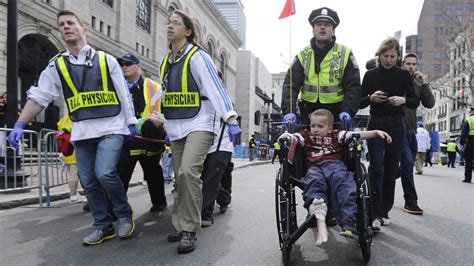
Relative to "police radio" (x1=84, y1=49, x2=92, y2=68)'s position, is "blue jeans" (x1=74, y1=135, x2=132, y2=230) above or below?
below

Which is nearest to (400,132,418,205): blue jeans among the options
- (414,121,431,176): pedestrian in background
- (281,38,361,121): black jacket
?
(281,38,361,121): black jacket

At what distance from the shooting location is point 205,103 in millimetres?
3885

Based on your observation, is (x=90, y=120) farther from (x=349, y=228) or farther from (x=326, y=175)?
(x=349, y=228)

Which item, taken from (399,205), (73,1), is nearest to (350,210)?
(399,205)

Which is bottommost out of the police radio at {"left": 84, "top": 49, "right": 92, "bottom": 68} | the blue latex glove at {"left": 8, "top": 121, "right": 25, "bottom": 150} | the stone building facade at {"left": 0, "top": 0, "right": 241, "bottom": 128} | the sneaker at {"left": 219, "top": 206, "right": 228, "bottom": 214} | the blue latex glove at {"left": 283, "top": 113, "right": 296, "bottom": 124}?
the sneaker at {"left": 219, "top": 206, "right": 228, "bottom": 214}

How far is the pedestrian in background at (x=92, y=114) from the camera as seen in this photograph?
3.77 metres

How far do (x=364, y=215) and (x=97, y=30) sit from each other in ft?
78.4

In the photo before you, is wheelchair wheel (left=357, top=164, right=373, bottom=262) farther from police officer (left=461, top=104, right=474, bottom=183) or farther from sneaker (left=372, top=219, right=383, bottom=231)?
police officer (left=461, top=104, right=474, bottom=183)

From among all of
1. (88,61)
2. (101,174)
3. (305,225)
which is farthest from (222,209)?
(305,225)

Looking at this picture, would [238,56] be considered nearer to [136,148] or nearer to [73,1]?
→ [73,1]

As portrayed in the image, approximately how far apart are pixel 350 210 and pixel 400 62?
107 inches

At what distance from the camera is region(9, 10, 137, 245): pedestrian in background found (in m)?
3.77

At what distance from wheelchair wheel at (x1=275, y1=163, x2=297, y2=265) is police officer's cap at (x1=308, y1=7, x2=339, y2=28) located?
1.73 metres

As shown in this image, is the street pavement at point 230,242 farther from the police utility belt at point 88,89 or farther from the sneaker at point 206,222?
the police utility belt at point 88,89
